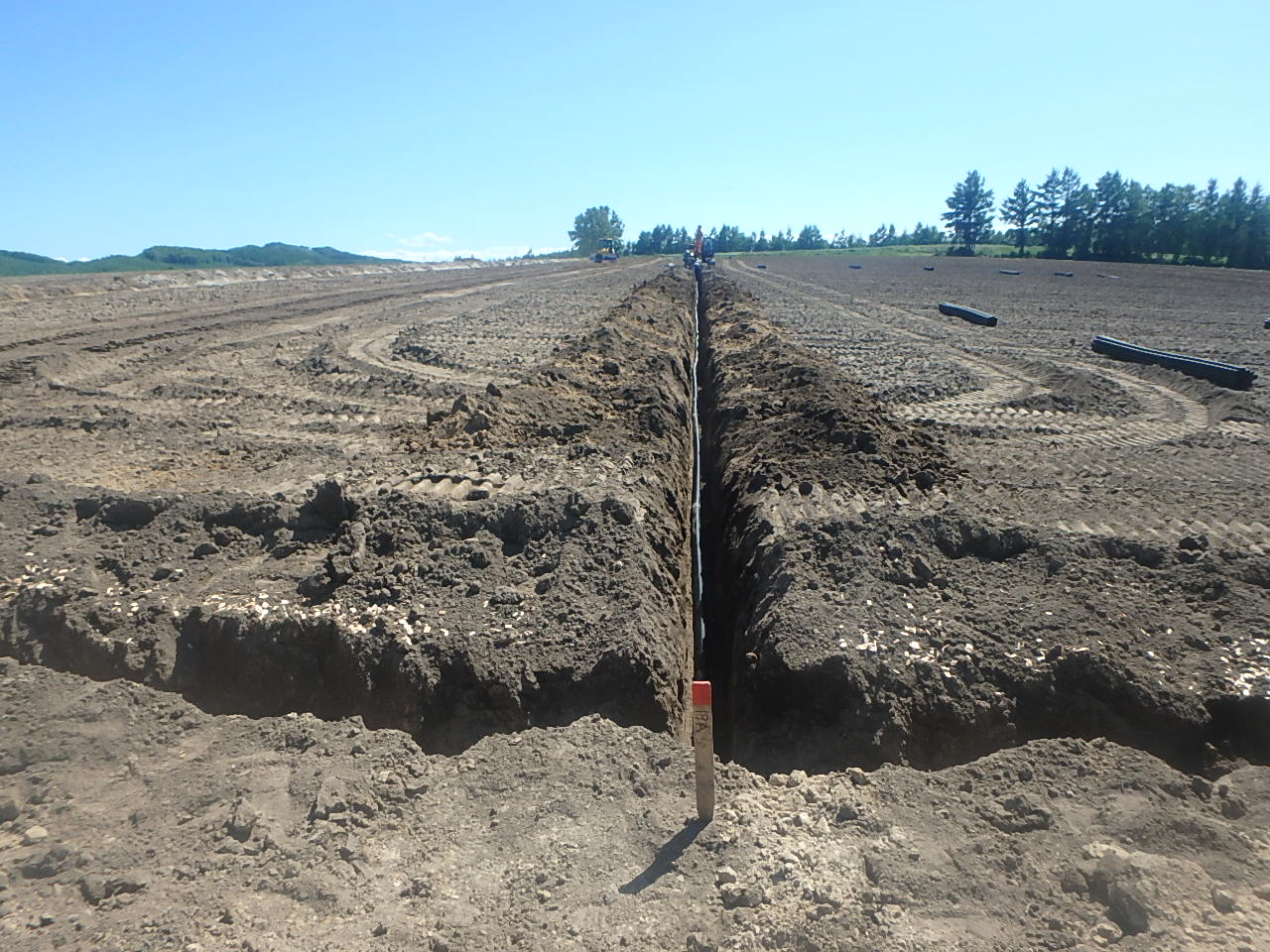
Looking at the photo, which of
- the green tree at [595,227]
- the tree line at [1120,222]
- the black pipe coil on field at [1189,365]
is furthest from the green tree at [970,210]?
the black pipe coil on field at [1189,365]

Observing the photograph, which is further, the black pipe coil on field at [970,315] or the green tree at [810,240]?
the green tree at [810,240]

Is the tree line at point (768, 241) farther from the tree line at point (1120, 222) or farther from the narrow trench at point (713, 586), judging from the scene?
the narrow trench at point (713, 586)

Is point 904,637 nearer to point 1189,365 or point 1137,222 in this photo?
point 1189,365

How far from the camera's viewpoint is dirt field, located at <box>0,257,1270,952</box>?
3.04 m

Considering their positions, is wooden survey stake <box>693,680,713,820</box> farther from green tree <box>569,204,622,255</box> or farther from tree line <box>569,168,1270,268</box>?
green tree <box>569,204,622,255</box>

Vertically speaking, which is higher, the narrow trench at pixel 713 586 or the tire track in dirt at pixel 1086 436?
the tire track in dirt at pixel 1086 436

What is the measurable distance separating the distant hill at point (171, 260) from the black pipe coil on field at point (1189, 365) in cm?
4647

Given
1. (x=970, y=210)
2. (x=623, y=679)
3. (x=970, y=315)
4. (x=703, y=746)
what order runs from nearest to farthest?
1. (x=703, y=746)
2. (x=623, y=679)
3. (x=970, y=315)
4. (x=970, y=210)

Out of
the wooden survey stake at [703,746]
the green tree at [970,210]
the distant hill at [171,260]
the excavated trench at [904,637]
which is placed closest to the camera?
the wooden survey stake at [703,746]

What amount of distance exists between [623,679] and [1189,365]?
1263 cm

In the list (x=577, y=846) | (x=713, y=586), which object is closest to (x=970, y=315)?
(x=713, y=586)

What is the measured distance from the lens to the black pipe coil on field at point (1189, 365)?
12.0 meters

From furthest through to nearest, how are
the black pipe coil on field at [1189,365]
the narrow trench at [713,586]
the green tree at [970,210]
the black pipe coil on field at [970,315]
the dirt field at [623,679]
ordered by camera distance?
the green tree at [970,210] < the black pipe coil on field at [970,315] < the black pipe coil on field at [1189,365] < the narrow trench at [713,586] < the dirt field at [623,679]

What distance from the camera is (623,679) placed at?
477cm
